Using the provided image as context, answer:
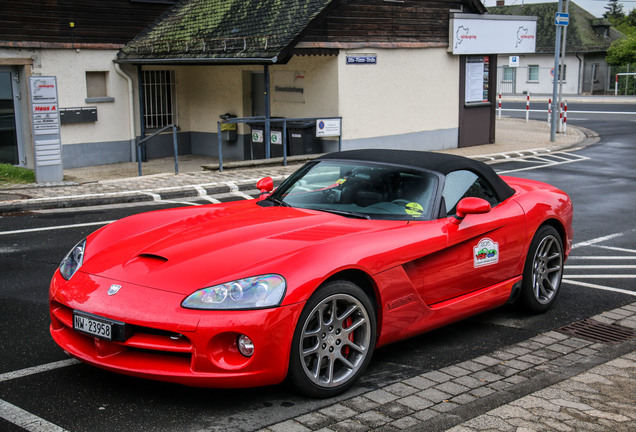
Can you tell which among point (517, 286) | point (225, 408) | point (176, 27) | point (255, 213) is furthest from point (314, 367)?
point (176, 27)

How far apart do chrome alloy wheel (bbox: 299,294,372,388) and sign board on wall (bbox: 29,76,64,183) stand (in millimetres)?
11124

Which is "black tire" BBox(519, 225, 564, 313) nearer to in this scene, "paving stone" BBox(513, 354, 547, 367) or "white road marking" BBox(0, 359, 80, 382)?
"paving stone" BBox(513, 354, 547, 367)

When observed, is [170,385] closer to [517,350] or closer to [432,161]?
[517,350]

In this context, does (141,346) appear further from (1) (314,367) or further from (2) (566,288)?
(2) (566,288)

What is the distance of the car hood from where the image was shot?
4605 mm

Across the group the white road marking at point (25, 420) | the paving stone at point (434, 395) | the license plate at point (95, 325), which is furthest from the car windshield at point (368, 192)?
the white road marking at point (25, 420)

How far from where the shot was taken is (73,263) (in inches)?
206

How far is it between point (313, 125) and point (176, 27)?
4.53 metres

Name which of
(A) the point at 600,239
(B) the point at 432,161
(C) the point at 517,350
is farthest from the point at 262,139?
(C) the point at 517,350

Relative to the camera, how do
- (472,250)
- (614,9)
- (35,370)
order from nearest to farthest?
(35,370), (472,250), (614,9)

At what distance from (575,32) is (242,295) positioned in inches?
2392

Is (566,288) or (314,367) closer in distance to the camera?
(314,367)

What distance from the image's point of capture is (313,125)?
61.1ft

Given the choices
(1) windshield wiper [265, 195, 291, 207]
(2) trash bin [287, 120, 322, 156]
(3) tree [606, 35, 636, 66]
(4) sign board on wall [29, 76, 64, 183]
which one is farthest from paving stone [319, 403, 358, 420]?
(3) tree [606, 35, 636, 66]
